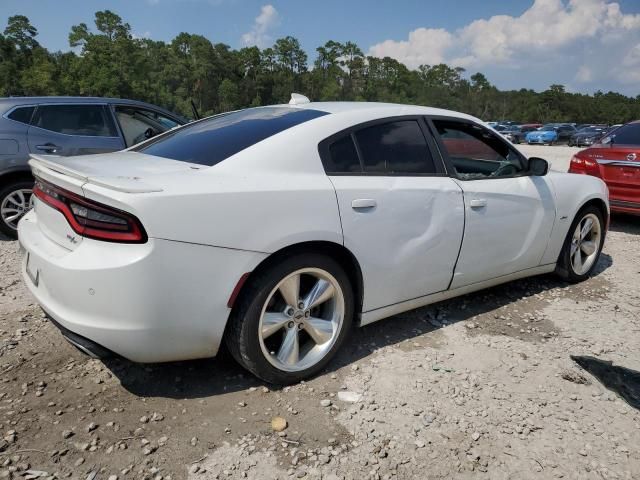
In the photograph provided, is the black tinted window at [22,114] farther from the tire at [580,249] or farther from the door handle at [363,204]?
the tire at [580,249]

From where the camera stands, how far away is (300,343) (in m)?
2.78

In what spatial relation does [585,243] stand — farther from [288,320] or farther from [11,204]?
[11,204]

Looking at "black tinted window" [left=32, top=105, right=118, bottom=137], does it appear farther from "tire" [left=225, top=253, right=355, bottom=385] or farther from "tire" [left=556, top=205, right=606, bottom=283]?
"tire" [left=556, top=205, right=606, bottom=283]

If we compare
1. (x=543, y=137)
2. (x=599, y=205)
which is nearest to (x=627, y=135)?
(x=599, y=205)

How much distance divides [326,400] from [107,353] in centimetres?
111

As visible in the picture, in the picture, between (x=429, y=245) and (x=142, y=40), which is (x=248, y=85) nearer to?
(x=142, y=40)

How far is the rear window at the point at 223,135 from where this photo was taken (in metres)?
2.62

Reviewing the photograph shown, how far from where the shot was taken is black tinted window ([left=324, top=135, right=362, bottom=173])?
266cm

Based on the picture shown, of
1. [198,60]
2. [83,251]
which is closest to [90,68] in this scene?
[198,60]

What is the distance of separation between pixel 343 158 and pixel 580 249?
2897mm

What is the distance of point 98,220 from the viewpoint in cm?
211

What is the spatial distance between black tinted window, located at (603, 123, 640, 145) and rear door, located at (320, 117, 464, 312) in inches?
195

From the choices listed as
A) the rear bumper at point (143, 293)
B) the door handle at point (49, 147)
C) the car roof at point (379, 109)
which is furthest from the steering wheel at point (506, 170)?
the door handle at point (49, 147)

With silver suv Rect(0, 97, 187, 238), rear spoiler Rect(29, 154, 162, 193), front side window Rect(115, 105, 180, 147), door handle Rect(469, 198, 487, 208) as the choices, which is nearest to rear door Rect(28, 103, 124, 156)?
silver suv Rect(0, 97, 187, 238)
